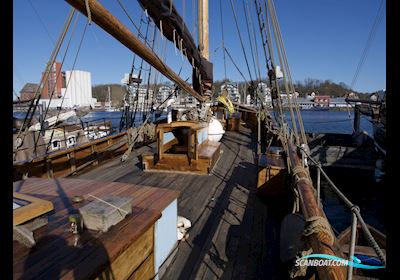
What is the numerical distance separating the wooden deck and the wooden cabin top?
0.84 meters

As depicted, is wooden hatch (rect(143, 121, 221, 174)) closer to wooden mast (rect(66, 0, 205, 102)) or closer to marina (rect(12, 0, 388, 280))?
marina (rect(12, 0, 388, 280))

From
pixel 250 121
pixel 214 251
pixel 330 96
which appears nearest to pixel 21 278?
pixel 214 251

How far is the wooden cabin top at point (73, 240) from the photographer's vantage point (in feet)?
5.01

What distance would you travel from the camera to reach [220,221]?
3770 millimetres

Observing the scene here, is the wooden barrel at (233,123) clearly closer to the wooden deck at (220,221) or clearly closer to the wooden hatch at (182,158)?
the wooden deck at (220,221)

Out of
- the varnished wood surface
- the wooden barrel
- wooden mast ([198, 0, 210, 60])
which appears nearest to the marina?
Result: the varnished wood surface

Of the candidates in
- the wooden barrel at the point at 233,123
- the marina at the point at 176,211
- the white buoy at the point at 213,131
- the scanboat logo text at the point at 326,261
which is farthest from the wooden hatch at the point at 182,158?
the wooden barrel at the point at 233,123

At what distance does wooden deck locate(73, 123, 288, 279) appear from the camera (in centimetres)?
282

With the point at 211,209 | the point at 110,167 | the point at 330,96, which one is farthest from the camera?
the point at 330,96

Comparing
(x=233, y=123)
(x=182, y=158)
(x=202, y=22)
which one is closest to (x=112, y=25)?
(x=182, y=158)

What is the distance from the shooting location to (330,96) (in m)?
95.8

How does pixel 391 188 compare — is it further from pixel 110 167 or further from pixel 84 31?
pixel 110 167

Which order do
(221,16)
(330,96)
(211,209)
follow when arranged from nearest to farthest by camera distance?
(211,209)
(221,16)
(330,96)

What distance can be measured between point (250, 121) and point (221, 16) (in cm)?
576
